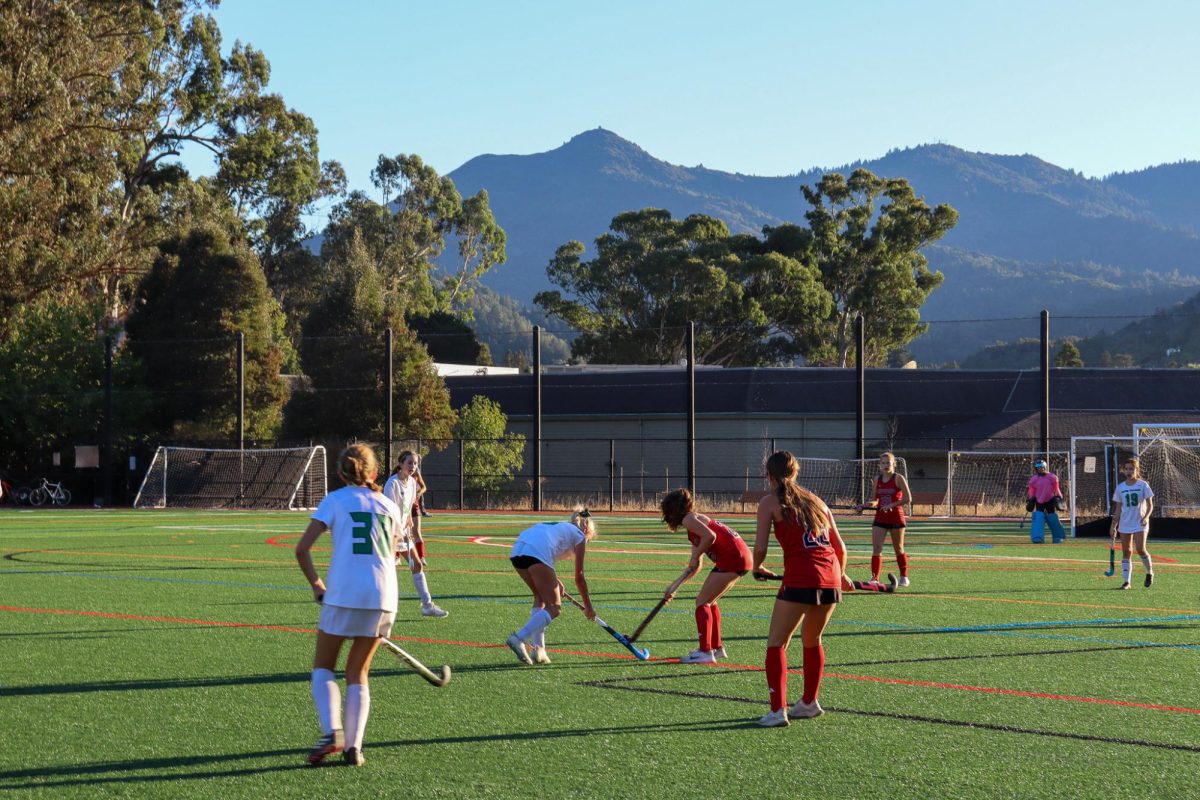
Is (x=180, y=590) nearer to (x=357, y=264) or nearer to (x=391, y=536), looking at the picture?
(x=391, y=536)

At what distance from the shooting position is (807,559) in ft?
27.4

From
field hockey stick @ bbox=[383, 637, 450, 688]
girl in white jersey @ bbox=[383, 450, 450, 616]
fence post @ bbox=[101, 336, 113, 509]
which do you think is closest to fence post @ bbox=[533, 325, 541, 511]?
fence post @ bbox=[101, 336, 113, 509]

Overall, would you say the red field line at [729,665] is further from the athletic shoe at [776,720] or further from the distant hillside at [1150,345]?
the distant hillside at [1150,345]

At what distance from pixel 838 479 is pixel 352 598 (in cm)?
3714

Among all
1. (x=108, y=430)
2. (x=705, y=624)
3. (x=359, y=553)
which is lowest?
(x=705, y=624)

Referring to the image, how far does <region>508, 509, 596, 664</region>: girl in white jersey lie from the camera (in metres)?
10.9

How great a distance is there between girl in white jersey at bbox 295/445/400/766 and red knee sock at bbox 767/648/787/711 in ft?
7.95

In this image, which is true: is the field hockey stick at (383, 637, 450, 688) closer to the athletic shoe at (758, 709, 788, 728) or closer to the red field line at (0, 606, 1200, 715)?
the athletic shoe at (758, 709, 788, 728)

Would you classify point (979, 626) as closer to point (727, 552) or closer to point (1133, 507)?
point (727, 552)

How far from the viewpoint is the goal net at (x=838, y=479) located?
4109cm

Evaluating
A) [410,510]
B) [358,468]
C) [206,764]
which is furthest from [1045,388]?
[206,764]

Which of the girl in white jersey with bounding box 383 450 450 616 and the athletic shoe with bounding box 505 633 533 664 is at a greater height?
the girl in white jersey with bounding box 383 450 450 616

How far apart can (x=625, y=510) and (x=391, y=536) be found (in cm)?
3656

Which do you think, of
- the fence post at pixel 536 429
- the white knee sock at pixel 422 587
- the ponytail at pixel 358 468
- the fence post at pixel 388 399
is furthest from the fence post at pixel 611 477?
the ponytail at pixel 358 468
